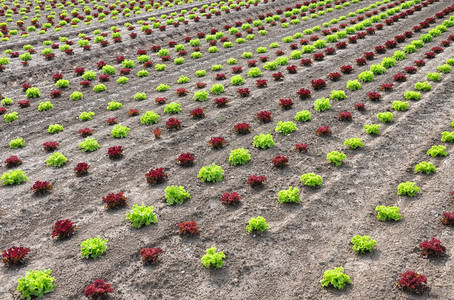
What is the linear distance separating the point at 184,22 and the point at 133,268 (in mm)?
27580

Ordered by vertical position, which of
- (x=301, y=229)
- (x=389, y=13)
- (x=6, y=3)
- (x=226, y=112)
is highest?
(x=6, y=3)

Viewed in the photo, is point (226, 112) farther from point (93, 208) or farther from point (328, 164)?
point (93, 208)

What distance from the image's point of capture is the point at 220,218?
417 inches

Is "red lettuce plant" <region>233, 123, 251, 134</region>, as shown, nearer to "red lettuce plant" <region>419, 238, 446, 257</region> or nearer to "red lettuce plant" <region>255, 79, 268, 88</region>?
"red lettuce plant" <region>255, 79, 268, 88</region>

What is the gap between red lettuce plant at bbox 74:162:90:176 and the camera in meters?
12.6

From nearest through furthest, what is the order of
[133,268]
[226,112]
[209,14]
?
[133,268]
[226,112]
[209,14]

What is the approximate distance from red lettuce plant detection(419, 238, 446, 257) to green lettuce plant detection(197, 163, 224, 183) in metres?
6.15

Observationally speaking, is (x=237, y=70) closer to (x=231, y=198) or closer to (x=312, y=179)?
(x=312, y=179)

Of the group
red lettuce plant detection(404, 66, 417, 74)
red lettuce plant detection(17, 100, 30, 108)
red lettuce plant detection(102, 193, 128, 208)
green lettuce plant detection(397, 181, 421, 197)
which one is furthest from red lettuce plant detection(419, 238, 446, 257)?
red lettuce plant detection(17, 100, 30, 108)

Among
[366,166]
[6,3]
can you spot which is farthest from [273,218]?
[6,3]

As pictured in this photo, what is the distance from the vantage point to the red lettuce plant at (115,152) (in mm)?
13367

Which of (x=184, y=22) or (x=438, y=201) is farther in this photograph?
(x=184, y=22)

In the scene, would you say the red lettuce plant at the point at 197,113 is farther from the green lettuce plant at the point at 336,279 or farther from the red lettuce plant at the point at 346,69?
the green lettuce plant at the point at 336,279

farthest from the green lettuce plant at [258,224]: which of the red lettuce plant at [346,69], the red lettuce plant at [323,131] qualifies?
the red lettuce plant at [346,69]
